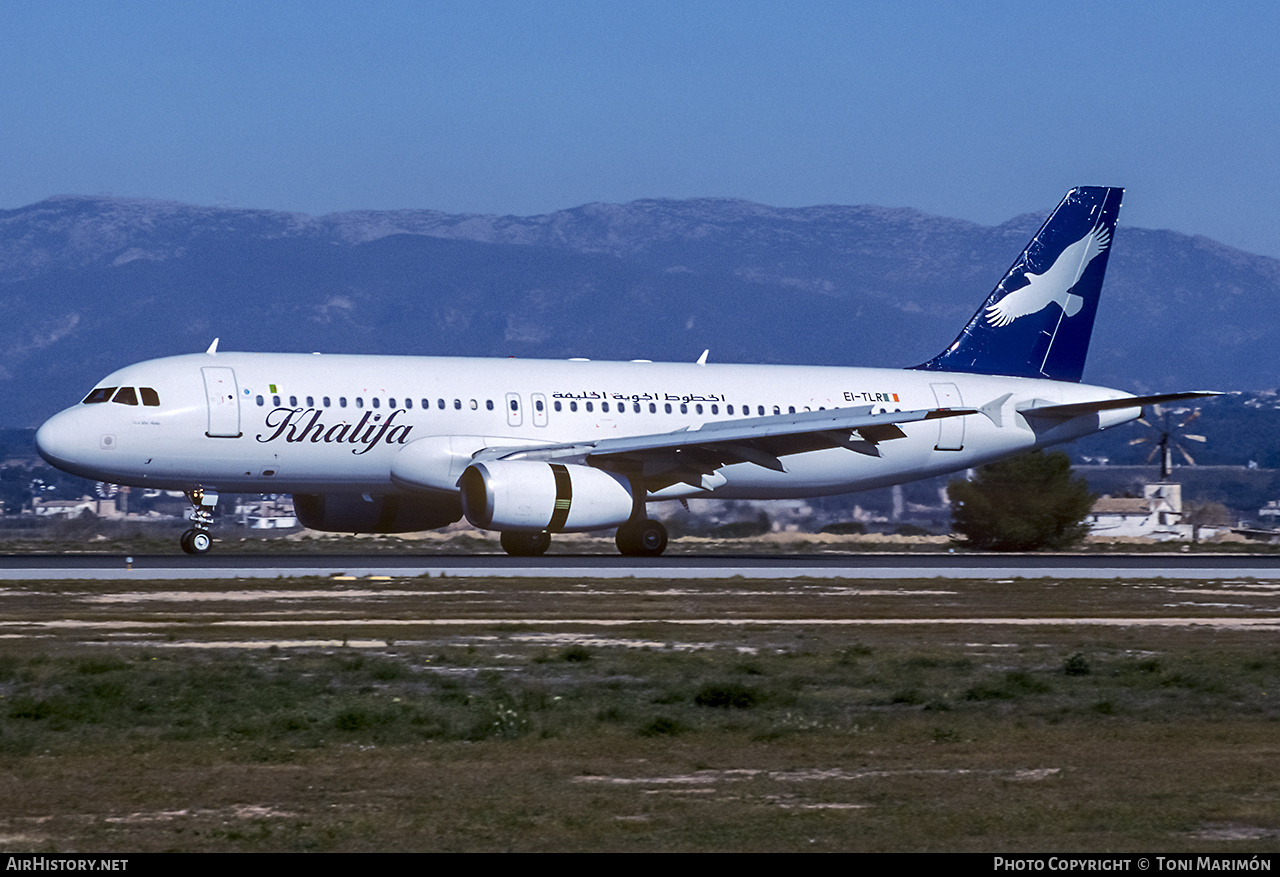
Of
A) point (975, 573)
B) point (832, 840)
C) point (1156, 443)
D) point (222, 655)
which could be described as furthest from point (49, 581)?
point (1156, 443)

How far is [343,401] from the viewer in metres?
34.7

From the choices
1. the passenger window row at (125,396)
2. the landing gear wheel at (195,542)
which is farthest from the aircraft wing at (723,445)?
the passenger window row at (125,396)

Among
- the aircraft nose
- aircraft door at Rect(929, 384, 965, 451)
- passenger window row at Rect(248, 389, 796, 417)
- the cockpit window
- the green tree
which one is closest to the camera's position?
the aircraft nose

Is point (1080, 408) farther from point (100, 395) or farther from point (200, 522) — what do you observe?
point (100, 395)

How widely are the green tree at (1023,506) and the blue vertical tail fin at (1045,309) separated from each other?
26.1 ft

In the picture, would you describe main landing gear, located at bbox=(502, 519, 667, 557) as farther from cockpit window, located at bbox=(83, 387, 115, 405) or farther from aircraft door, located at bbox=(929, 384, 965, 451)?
cockpit window, located at bbox=(83, 387, 115, 405)

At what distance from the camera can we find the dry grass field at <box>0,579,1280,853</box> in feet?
36.0

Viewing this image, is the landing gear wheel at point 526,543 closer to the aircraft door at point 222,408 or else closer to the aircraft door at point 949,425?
the aircraft door at point 222,408

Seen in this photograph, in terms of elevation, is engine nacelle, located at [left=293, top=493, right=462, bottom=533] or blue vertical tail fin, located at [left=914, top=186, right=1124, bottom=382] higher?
blue vertical tail fin, located at [left=914, top=186, right=1124, bottom=382]

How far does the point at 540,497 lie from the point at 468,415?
3464 millimetres

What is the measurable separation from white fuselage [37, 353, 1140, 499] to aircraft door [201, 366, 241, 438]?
3 centimetres

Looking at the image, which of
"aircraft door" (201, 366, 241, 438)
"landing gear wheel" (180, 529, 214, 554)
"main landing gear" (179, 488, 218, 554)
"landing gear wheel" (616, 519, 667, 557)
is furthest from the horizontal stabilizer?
"landing gear wheel" (180, 529, 214, 554)

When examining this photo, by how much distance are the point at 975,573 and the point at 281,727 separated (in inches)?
848

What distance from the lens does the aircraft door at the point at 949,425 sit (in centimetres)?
4112
